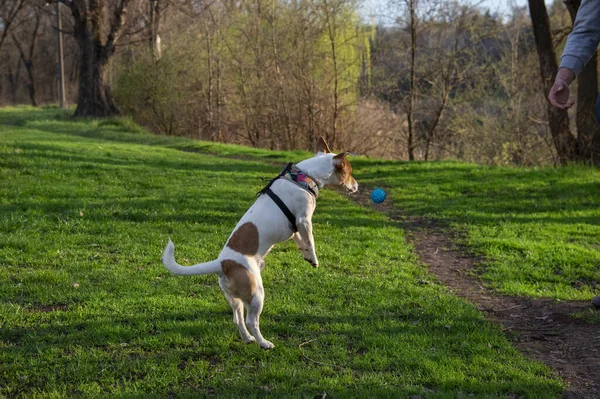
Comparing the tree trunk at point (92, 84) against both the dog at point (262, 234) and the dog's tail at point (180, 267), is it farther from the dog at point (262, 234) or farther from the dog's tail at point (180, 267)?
the dog's tail at point (180, 267)

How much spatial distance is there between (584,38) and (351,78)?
1577 cm

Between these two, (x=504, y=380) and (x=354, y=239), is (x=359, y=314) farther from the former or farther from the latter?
(x=354, y=239)

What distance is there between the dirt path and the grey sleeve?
2284mm

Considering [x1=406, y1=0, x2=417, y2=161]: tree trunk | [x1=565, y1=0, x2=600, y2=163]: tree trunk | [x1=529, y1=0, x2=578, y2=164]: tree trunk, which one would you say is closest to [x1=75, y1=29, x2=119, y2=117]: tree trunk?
[x1=406, y1=0, x2=417, y2=161]: tree trunk

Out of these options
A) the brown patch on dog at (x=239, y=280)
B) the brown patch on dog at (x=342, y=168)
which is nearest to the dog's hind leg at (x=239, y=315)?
the brown patch on dog at (x=239, y=280)

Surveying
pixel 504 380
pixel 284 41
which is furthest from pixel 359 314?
pixel 284 41

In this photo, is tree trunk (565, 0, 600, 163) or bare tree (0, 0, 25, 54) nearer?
tree trunk (565, 0, 600, 163)

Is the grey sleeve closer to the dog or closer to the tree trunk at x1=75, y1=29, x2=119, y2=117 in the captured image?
the dog

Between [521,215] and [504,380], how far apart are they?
656 centimetres

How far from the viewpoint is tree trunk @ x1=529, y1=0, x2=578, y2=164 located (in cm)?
1485

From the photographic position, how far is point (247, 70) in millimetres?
21562

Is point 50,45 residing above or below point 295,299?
above

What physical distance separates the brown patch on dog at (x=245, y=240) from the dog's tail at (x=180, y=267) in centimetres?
22

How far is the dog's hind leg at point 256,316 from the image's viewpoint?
4.32 metres
